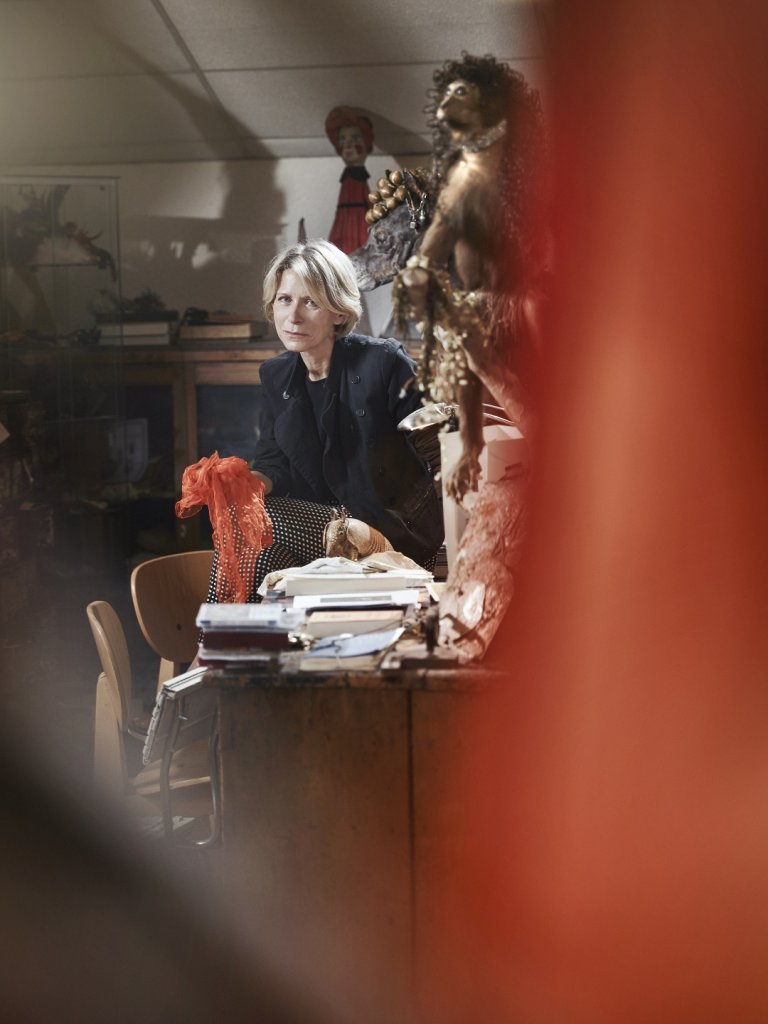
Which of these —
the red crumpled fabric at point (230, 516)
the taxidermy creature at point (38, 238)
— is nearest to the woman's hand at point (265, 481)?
the red crumpled fabric at point (230, 516)

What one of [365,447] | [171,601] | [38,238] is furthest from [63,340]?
[171,601]

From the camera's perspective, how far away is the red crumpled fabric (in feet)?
10.7

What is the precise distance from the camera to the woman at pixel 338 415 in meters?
3.64

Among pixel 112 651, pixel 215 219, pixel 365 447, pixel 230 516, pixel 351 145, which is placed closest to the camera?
pixel 112 651

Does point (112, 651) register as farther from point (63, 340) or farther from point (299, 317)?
point (63, 340)

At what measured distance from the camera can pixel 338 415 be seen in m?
3.81

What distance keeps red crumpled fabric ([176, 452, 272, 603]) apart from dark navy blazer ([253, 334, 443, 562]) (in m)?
0.49

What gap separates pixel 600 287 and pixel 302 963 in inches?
54.4

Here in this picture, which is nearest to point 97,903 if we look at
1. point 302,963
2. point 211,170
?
point 302,963

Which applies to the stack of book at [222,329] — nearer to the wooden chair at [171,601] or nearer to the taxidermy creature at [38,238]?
the taxidermy creature at [38,238]

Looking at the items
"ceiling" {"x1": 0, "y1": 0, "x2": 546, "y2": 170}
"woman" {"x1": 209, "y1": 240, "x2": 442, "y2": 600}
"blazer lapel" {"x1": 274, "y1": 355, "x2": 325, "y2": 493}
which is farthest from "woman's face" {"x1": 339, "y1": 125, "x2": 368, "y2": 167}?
"blazer lapel" {"x1": 274, "y1": 355, "x2": 325, "y2": 493}

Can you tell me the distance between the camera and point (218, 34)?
4820 millimetres

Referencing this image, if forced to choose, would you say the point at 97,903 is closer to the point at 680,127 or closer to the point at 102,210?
the point at 680,127

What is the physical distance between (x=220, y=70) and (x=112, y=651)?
3.26 meters
